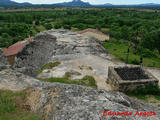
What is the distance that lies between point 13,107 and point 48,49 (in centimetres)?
→ 1303

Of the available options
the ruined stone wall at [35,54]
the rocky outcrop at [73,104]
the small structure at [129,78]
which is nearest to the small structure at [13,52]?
the ruined stone wall at [35,54]

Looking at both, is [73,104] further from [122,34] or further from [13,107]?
[122,34]

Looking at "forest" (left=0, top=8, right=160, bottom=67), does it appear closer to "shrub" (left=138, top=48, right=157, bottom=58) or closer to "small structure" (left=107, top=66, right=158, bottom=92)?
"shrub" (left=138, top=48, right=157, bottom=58)

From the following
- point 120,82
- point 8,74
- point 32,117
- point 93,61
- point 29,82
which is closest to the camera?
point 32,117

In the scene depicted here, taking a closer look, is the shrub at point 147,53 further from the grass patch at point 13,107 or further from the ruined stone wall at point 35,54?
the grass patch at point 13,107

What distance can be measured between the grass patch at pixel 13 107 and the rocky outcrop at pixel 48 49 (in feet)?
28.3

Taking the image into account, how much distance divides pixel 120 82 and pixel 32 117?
6465 mm

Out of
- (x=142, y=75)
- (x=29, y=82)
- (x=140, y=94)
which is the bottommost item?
(x=140, y=94)

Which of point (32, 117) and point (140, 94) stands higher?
point (32, 117)

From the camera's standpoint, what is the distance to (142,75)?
11844 mm

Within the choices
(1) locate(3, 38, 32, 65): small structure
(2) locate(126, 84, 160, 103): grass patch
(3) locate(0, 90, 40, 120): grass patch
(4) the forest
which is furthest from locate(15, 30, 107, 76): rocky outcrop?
(3) locate(0, 90, 40, 120): grass patch

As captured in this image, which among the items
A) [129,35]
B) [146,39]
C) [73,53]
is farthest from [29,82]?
[129,35]

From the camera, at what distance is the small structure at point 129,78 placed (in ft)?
34.9

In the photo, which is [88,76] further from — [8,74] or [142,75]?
[8,74]
